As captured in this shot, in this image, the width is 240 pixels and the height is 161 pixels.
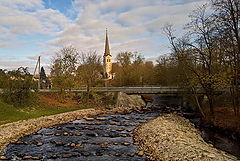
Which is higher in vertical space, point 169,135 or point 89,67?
point 89,67

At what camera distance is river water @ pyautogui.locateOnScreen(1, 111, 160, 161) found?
10.8 meters

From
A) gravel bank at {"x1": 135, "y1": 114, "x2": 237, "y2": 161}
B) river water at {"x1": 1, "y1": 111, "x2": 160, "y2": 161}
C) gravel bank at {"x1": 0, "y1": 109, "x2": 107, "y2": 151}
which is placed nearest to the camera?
gravel bank at {"x1": 135, "y1": 114, "x2": 237, "y2": 161}

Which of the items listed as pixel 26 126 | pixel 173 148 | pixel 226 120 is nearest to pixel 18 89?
pixel 26 126

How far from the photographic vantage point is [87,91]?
3509cm

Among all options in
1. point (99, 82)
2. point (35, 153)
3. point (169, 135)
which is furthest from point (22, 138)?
point (99, 82)

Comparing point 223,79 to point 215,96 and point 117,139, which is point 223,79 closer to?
point 215,96

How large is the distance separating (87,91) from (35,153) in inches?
941

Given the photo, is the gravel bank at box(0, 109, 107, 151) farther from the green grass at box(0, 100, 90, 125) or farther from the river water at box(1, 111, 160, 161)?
the green grass at box(0, 100, 90, 125)

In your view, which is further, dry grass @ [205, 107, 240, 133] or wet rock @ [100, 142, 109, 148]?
dry grass @ [205, 107, 240, 133]

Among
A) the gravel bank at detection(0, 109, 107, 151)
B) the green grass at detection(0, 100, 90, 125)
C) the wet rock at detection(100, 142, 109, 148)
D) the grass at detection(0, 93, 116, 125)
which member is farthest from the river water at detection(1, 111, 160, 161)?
the grass at detection(0, 93, 116, 125)

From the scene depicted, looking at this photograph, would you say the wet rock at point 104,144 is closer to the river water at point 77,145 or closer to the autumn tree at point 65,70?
the river water at point 77,145

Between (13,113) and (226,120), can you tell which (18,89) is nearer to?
(13,113)

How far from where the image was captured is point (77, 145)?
12.7 meters

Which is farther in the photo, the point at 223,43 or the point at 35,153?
the point at 223,43
